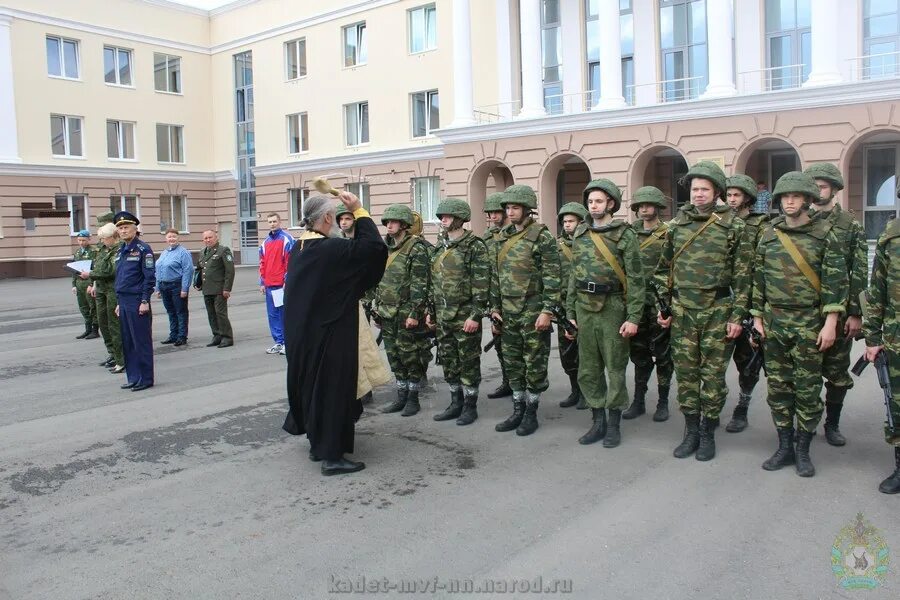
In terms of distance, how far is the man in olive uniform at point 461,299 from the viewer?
7.12 m

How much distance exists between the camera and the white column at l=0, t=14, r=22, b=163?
1212 inches

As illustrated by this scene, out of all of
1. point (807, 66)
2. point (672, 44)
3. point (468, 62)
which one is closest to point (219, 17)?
point (468, 62)

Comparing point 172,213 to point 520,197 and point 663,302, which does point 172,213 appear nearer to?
point 520,197

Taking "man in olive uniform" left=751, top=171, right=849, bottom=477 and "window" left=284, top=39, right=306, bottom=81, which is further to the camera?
"window" left=284, top=39, right=306, bottom=81

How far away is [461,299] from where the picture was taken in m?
7.17

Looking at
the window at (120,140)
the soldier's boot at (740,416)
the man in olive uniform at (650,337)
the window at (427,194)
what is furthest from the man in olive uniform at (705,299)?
the window at (120,140)

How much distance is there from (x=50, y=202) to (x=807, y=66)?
2914 centimetres

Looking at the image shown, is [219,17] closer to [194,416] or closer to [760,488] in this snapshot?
[194,416]

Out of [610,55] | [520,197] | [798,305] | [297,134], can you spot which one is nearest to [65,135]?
[297,134]

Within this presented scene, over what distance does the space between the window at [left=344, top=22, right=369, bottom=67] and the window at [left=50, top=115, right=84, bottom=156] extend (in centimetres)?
1225

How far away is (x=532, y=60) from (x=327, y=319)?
22.1 m

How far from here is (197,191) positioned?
1540 inches

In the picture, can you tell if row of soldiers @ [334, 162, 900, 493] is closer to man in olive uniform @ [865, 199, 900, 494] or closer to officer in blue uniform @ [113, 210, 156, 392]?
man in olive uniform @ [865, 199, 900, 494]

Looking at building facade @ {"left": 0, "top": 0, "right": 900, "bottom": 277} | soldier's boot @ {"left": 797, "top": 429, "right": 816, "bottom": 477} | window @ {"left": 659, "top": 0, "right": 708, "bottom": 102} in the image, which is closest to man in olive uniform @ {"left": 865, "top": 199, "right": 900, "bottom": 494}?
soldier's boot @ {"left": 797, "top": 429, "right": 816, "bottom": 477}
